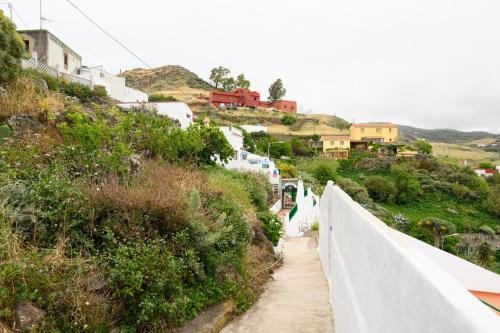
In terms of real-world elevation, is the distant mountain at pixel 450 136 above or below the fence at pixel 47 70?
above

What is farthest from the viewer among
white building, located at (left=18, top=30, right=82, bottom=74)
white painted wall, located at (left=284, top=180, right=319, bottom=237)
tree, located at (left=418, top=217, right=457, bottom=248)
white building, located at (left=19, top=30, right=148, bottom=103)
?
tree, located at (left=418, top=217, right=457, bottom=248)

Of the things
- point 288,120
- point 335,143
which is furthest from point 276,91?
point 335,143

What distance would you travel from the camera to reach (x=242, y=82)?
271 ft

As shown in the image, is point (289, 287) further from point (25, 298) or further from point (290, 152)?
point (290, 152)

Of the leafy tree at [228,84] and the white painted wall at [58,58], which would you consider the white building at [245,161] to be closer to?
the white painted wall at [58,58]

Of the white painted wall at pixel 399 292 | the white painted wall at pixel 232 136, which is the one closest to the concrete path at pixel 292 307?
the white painted wall at pixel 399 292

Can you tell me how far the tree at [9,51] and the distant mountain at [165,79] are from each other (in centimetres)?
7695

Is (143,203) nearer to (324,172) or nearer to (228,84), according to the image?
(324,172)

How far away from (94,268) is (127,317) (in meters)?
0.66

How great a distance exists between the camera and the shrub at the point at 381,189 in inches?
1527

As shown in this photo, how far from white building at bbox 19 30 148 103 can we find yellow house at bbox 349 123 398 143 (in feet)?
137

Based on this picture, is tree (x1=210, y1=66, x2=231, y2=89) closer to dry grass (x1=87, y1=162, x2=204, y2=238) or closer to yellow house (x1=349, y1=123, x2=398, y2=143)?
yellow house (x1=349, y1=123, x2=398, y2=143)

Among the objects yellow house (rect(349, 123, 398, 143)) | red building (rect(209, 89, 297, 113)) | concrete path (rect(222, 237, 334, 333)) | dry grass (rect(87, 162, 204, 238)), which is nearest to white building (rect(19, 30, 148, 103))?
dry grass (rect(87, 162, 204, 238))

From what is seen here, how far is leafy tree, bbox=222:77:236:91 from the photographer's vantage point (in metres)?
84.4
